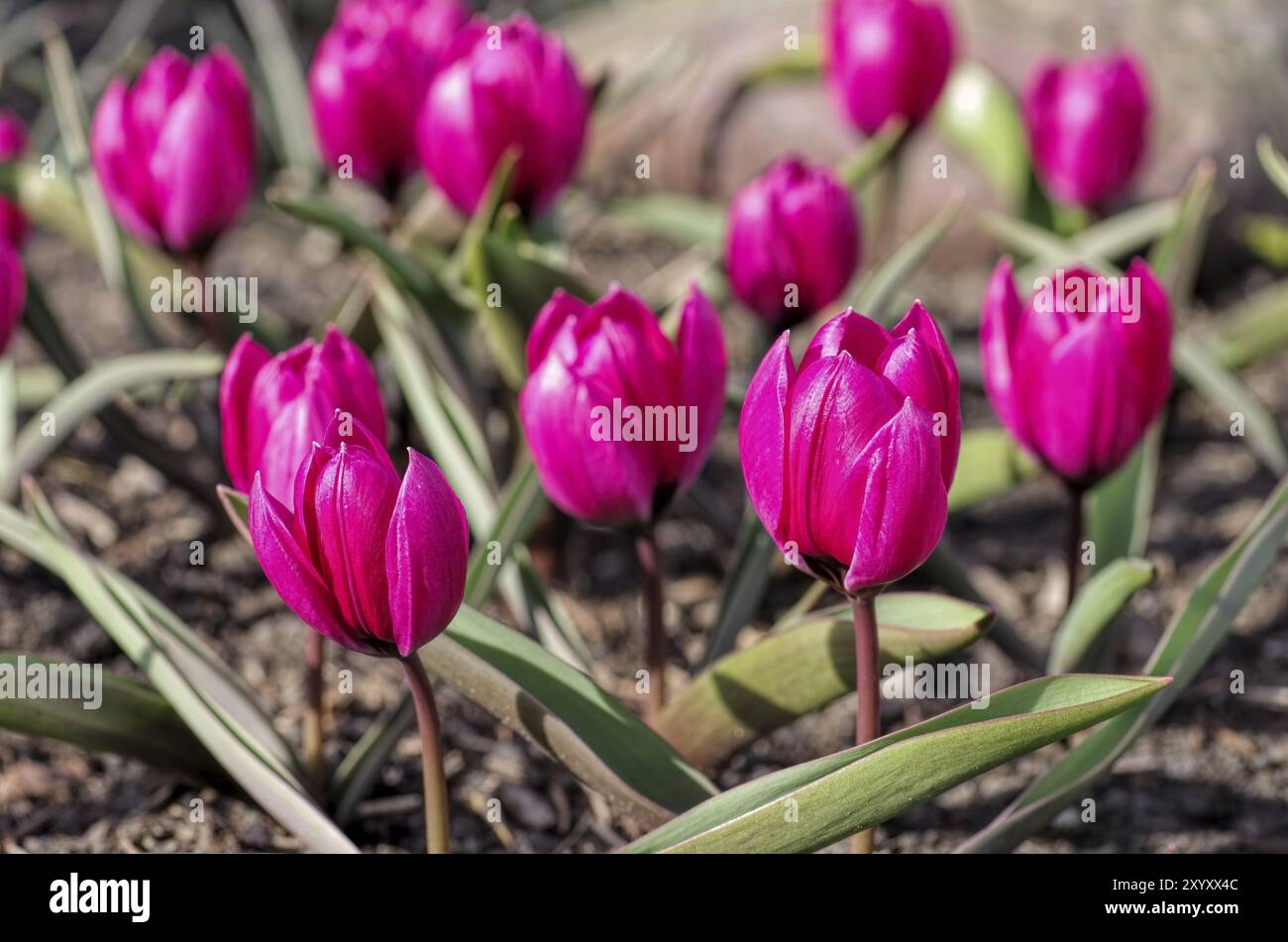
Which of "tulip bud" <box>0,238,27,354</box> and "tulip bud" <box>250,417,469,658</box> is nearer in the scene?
"tulip bud" <box>250,417,469,658</box>

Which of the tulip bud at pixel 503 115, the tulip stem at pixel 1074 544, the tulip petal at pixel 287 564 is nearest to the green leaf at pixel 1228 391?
the tulip stem at pixel 1074 544

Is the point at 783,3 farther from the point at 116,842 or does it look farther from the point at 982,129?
the point at 116,842

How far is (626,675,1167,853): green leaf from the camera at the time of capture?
3.74ft

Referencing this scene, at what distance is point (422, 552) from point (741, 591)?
612 mm

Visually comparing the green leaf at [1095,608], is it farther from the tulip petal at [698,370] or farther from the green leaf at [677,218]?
the green leaf at [677,218]

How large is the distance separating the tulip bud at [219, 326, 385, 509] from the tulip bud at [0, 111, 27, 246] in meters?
0.88

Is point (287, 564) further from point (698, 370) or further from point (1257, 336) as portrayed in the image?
point (1257, 336)

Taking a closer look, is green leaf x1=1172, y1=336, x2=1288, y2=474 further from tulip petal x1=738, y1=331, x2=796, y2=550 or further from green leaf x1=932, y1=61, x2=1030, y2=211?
tulip petal x1=738, y1=331, x2=796, y2=550

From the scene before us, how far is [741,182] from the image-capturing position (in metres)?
3.48

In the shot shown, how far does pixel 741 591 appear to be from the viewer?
1.65 meters

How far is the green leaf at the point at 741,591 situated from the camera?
164 centimetres

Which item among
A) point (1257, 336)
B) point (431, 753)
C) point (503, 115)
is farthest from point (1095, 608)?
point (1257, 336)

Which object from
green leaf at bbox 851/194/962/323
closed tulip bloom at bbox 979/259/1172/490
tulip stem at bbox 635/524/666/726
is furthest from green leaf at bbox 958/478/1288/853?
green leaf at bbox 851/194/962/323

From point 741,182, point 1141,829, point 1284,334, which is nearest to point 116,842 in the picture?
point 1141,829
